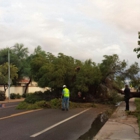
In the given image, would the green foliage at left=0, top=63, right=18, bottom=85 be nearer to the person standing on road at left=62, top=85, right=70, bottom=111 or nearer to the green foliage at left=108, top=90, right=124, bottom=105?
the green foliage at left=108, top=90, right=124, bottom=105

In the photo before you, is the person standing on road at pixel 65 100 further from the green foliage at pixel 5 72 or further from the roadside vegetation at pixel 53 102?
the green foliage at pixel 5 72

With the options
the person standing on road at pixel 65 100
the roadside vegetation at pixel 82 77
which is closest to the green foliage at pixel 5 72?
the roadside vegetation at pixel 82 77

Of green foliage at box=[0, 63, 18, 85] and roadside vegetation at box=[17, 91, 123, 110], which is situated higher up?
green foliage at box=[0, 63, 18, 85]

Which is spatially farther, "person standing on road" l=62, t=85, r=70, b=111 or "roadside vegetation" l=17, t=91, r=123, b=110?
"roadside vegetation" l=17, t=91, r=123, b=110

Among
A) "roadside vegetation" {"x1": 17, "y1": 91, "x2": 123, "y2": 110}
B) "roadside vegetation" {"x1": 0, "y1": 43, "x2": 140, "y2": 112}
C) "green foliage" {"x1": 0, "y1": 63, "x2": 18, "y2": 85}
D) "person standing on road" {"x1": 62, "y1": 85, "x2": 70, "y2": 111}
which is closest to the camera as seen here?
"person standing on road" {"x1": 62, "y1": 85, "x2": 70, "y2": 111}

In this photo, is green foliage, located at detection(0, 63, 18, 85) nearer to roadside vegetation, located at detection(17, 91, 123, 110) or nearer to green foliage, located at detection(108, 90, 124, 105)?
roadside vegetation, located at detection(17, 91, 123, 110)

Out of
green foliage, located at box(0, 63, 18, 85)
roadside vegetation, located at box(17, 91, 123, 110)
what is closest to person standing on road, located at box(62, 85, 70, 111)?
roadside vegetation, located at box(17, 91, 123, 110)

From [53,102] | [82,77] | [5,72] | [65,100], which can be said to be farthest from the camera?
[5,72]

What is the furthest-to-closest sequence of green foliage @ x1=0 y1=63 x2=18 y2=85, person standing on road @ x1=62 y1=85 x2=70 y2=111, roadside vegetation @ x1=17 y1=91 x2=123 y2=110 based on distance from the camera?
green foliage @ x1=0 y1=63 x2=18 y2=85
roadside vegetation @ x1=17 y1=91 x2=123 y2=110
person standing on road @ x1=62 y1=85 x2=70 y2=111

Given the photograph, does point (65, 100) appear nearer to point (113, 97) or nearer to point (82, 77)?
point (82, 77)

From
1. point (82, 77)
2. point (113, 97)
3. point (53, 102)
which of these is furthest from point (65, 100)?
point (113, 97)

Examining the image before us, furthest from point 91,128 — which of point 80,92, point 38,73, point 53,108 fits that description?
point 38,73

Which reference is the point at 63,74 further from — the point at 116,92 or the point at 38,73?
the point at 116,92

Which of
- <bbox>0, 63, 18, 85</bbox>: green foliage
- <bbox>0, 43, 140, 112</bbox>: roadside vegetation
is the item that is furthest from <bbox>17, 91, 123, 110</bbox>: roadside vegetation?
<bbox>0, 63, 18, 85</bbox>: green foliage
